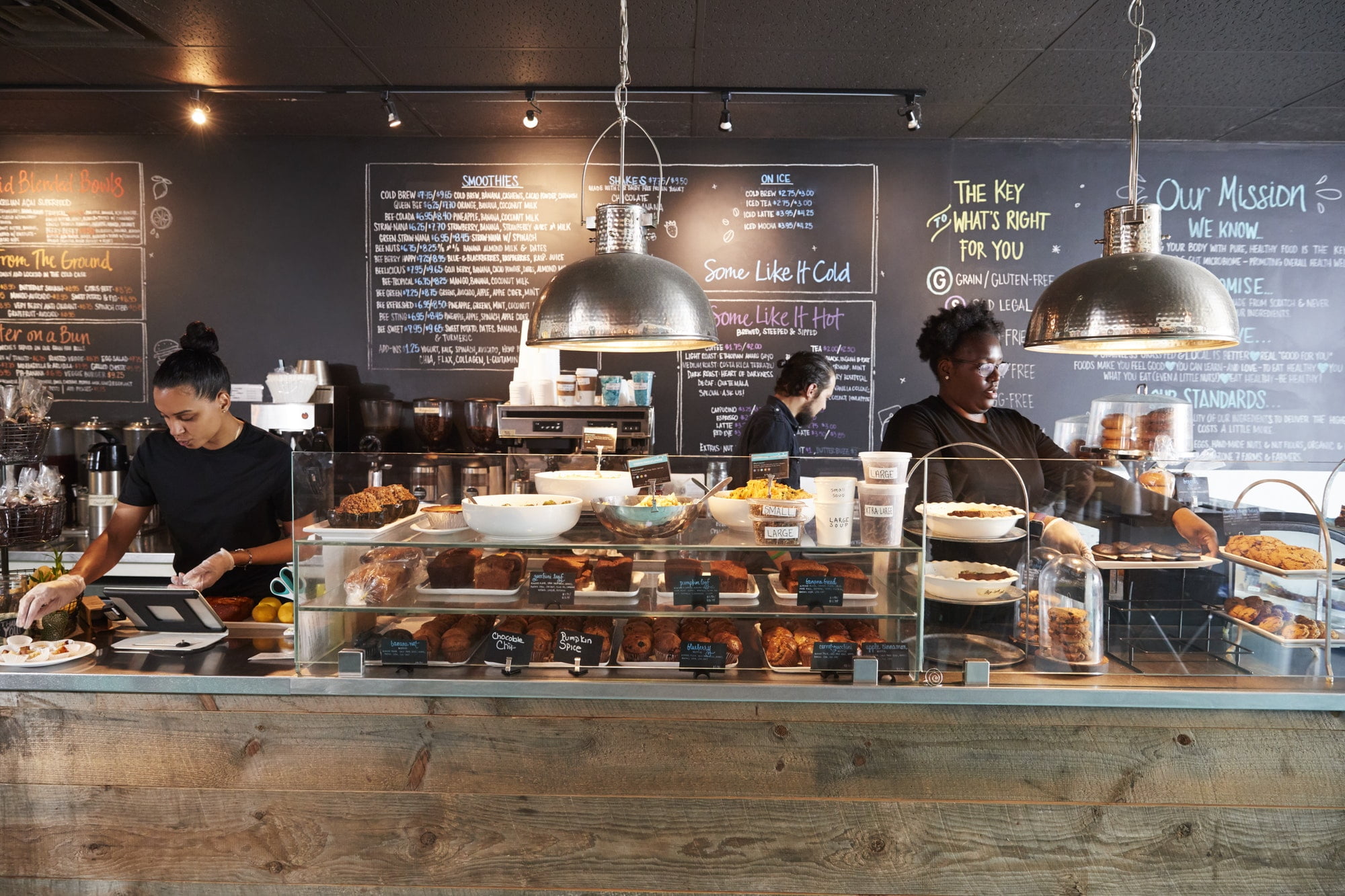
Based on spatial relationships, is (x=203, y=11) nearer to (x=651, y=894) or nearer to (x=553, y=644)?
(x=553, y=644)

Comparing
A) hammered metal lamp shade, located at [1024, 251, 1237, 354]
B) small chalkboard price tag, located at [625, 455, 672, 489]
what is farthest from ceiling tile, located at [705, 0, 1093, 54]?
small chalkboard price tag, located at [625, 455, 672, 489]

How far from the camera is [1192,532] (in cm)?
200

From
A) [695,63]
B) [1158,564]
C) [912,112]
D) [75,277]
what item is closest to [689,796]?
[1158,564]

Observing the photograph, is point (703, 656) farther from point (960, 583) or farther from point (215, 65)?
point (215, 65)

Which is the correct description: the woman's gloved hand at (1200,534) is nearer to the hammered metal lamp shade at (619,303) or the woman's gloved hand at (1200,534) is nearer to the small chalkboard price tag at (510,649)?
the hammered metal lamp shade at (619,303)

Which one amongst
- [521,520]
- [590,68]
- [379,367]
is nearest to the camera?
[521,520]

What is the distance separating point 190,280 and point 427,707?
144 inches

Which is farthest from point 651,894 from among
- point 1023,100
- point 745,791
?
point 1023,100

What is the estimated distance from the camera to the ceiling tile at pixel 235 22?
3043 millimetres

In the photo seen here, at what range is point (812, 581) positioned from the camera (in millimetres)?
1834

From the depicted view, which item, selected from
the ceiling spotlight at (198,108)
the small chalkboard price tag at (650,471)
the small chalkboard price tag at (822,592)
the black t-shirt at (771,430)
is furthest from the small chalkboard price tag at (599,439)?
the ceiling spotlight at (198,108)

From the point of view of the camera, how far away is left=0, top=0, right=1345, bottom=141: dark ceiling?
10.1 ft

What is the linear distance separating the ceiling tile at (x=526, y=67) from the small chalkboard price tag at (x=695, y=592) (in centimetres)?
243

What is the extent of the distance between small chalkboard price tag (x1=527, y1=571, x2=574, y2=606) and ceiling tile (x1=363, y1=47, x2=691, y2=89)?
7.95 feet
